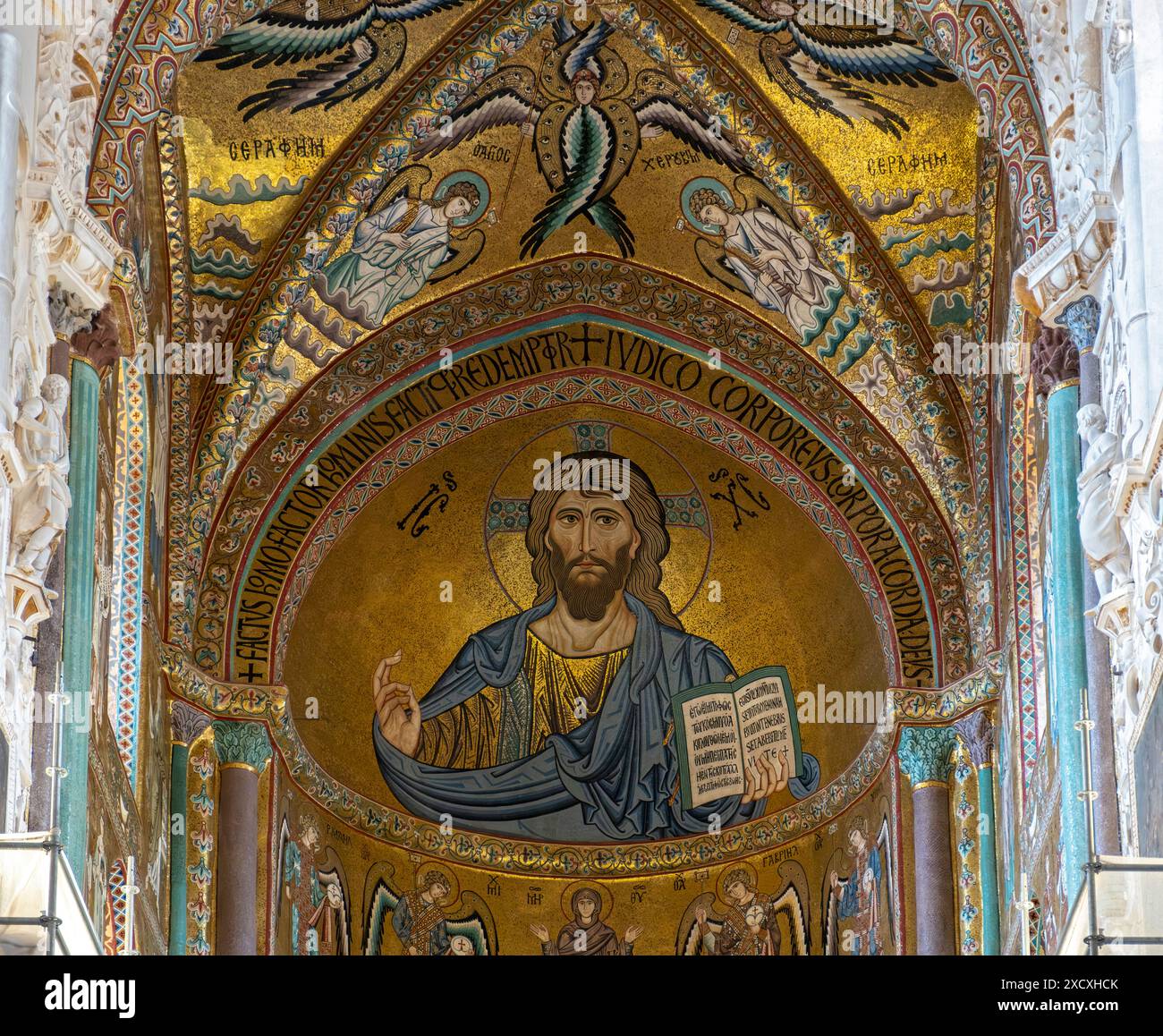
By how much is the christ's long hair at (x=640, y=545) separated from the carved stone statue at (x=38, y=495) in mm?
8076

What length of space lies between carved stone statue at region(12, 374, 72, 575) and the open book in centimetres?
829

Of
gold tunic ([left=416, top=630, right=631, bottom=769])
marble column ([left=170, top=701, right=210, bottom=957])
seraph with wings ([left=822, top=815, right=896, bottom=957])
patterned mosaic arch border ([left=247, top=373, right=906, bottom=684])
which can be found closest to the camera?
marble column ([left=170, top=701, right=210, bottom=957])

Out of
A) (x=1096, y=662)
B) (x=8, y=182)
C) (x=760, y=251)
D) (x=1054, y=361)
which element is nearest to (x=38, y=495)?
(x=8, y=182)

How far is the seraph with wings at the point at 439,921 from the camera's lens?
1942 cm

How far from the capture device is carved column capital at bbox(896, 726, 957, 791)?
59.5 ft

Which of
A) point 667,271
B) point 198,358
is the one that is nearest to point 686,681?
point 667,271

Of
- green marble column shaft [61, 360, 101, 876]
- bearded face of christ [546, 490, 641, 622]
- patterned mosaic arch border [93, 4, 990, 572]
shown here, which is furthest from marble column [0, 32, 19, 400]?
bearded face of christ [546, 490, 641, 622]

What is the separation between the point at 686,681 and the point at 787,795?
125 centimetres

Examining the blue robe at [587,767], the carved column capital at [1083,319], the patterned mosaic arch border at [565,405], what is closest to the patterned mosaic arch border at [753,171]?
the patterned mosaic arch border at [565,405]

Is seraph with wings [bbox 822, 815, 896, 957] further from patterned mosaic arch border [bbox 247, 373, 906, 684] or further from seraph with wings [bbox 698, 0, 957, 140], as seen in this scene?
seraph with wings [bbox 698, 0, 957, 140]

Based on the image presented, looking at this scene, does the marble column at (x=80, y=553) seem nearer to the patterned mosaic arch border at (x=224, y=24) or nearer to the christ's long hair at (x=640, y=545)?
the patterned mosaic arch border at (x=224, y=24)

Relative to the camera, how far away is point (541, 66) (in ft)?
58.3

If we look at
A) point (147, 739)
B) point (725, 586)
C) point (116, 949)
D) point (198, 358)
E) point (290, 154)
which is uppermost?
point (290, 154)
